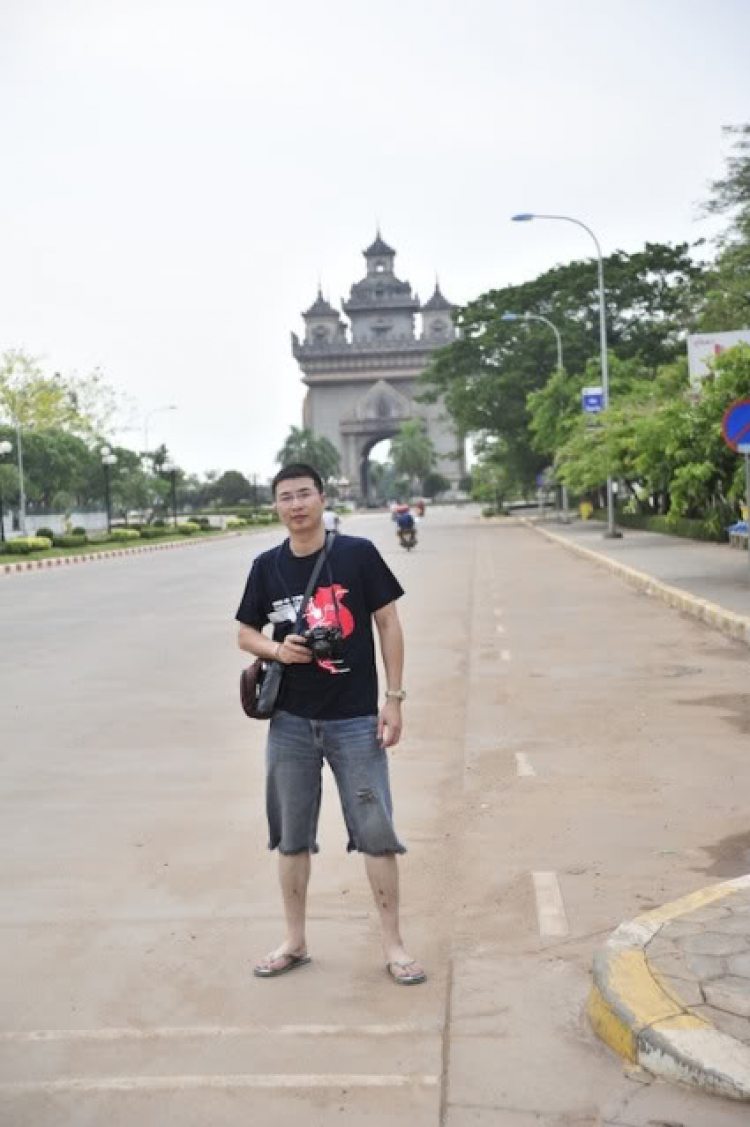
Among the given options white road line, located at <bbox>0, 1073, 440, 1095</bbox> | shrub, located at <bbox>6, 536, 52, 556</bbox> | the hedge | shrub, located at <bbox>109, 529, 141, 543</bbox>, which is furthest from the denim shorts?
shrub, located at <bbox>109, 529, 141, 543</bbox>

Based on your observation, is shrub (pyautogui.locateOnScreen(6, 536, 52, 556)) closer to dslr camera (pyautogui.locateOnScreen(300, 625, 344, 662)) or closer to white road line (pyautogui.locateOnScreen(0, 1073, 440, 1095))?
dslr camera (pyautogui.locateOnScreen(300, 625, 344, 662))

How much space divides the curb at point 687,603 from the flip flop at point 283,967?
9767 millimetres

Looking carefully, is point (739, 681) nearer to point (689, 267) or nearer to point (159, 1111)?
point (159, 1111)

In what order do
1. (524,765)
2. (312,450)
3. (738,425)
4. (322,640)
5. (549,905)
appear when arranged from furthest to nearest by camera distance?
1. (312,450)
2. (738,425)
3. (524,765)
4. (549,905)
5. (322,640)

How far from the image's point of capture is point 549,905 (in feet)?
18.0

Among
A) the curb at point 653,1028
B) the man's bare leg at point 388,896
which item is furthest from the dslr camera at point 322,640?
the curb at point 653,1028

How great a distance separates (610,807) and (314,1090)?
358 cm

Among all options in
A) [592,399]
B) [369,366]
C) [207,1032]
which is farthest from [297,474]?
[369,366]

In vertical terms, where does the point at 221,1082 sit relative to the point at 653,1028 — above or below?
below

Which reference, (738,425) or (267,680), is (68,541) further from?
(267,680)

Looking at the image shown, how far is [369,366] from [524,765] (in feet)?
470

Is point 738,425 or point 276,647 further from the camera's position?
point 738,425

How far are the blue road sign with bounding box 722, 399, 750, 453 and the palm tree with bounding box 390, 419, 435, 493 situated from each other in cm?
12388

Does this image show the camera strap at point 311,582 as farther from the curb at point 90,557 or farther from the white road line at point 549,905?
the curb at point 90,557
